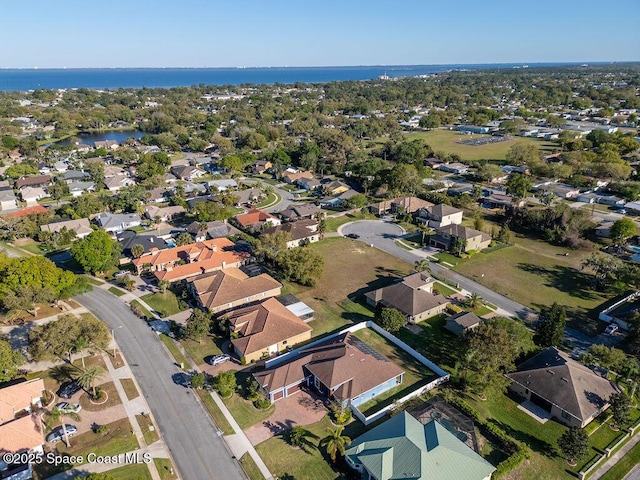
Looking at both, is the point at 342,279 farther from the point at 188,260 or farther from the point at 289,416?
the point at 289,416

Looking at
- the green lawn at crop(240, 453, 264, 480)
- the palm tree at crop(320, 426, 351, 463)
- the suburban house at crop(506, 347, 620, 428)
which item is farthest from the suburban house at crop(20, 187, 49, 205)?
the suburban house at crop(506, 347, 620, 428)

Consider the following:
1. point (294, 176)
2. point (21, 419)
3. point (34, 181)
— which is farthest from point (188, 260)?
point (34, 181)

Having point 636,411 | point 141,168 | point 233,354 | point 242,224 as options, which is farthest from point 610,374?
point 141,168

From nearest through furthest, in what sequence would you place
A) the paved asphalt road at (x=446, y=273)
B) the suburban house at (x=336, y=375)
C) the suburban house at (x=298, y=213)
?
the suburban house at (x=336, y=375)
the paved asphalt road at (x=446, y=273)
the suburban house at (x=298, y=213)

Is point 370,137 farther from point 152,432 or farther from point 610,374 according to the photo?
point 152,432

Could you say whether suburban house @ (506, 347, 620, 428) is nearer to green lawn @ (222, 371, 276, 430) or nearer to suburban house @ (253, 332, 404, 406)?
suburban house @ (253, 332, 404, 406)

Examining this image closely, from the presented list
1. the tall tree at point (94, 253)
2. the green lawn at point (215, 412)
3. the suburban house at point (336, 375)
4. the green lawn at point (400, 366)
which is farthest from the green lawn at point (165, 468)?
the tall tree at point (94, 253)

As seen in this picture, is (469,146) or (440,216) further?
(469,146)

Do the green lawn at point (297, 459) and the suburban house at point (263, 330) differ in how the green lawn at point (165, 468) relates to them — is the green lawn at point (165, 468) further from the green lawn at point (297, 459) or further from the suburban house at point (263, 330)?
the suburban house at point (263, 330)
